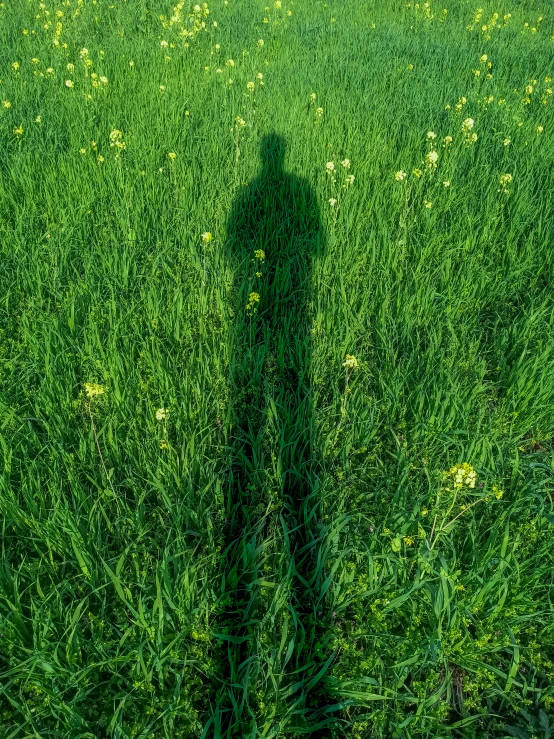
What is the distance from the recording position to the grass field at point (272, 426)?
1.54m

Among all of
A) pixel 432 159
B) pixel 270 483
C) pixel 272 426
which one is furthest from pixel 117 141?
pixel 270 483

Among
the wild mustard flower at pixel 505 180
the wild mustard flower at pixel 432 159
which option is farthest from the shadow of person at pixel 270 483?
the wild mustard flower at pixel 505 180

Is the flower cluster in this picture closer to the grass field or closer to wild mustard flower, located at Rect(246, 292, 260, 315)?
the grass field

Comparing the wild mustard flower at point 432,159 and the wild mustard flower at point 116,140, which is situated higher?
the wild mustard flower at point 432,159

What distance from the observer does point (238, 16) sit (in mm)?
8102

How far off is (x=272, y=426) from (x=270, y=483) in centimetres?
28

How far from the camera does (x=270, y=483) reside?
6.72 ft

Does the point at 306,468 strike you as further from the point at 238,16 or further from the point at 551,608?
the point at 238,16

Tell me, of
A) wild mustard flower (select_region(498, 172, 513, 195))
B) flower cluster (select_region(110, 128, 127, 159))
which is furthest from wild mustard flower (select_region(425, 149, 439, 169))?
flower cluster (select_region(110, 128, 127, 159))

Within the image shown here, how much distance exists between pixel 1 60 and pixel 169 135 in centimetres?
313

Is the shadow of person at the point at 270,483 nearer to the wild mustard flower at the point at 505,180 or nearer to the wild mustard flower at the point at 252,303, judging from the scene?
the wild mustard flower at the point at 252,303

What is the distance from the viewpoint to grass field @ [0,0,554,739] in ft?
5.05

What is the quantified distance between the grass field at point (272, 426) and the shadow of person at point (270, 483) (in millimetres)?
13

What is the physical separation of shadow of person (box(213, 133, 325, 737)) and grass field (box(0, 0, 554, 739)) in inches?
0.5
